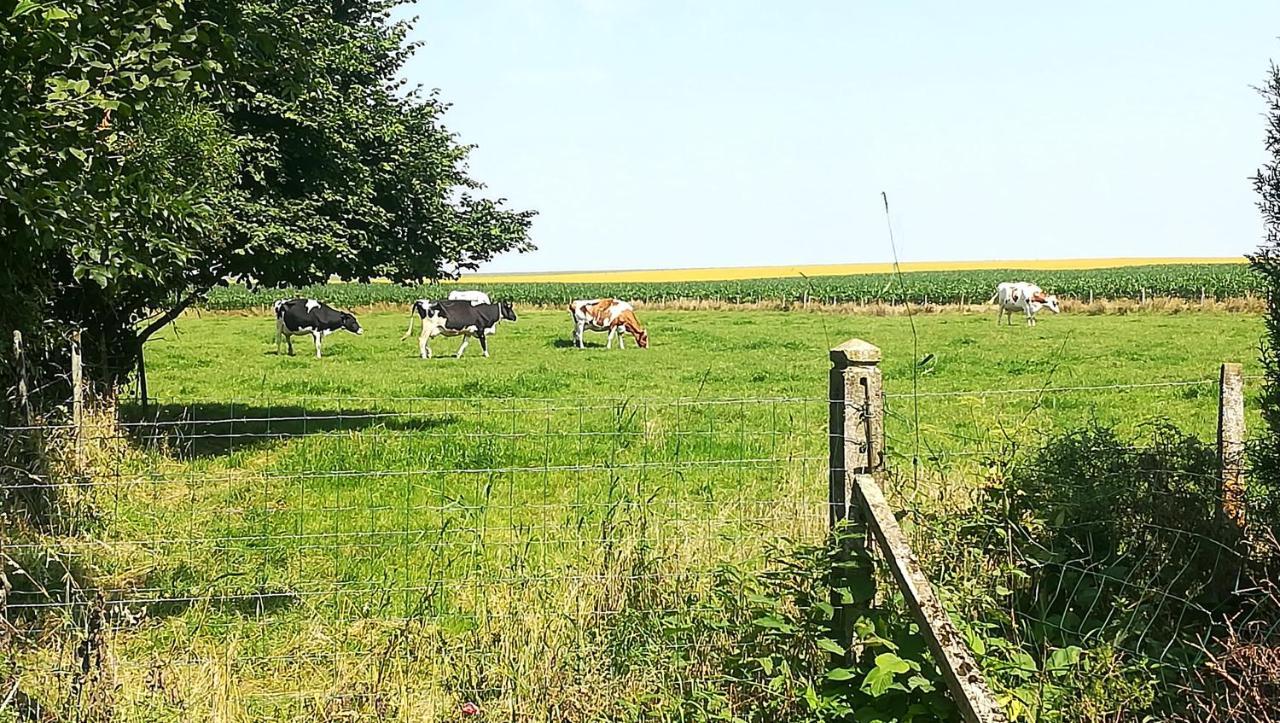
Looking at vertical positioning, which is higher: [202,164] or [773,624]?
[202,164]

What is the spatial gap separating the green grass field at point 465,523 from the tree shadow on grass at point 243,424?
0.10m

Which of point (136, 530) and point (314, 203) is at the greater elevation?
point (314, 203)

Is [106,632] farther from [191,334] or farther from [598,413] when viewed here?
[191,334]

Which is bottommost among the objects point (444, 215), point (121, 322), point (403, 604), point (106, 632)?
point (403, 604)

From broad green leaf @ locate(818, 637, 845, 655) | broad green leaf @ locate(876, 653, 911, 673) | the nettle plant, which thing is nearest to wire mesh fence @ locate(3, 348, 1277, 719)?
the nettle plant

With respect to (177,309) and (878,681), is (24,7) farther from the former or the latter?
(177,309)

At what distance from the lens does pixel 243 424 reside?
14.3 m

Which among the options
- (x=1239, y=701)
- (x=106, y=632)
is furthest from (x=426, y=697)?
(x=1239, y=701)

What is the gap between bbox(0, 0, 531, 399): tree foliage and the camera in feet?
15.3

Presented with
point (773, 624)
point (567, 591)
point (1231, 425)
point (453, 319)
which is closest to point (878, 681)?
point (773, 624)

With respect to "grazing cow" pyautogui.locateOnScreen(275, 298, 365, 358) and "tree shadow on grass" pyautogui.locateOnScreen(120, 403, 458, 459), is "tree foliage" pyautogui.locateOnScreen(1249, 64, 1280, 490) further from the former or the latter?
"grazing cow" pyautogui.locateOnScreen(275, 298, 365, 358)

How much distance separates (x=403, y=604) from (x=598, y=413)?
8.60m

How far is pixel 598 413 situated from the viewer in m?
14.7

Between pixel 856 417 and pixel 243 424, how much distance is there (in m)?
11.5
